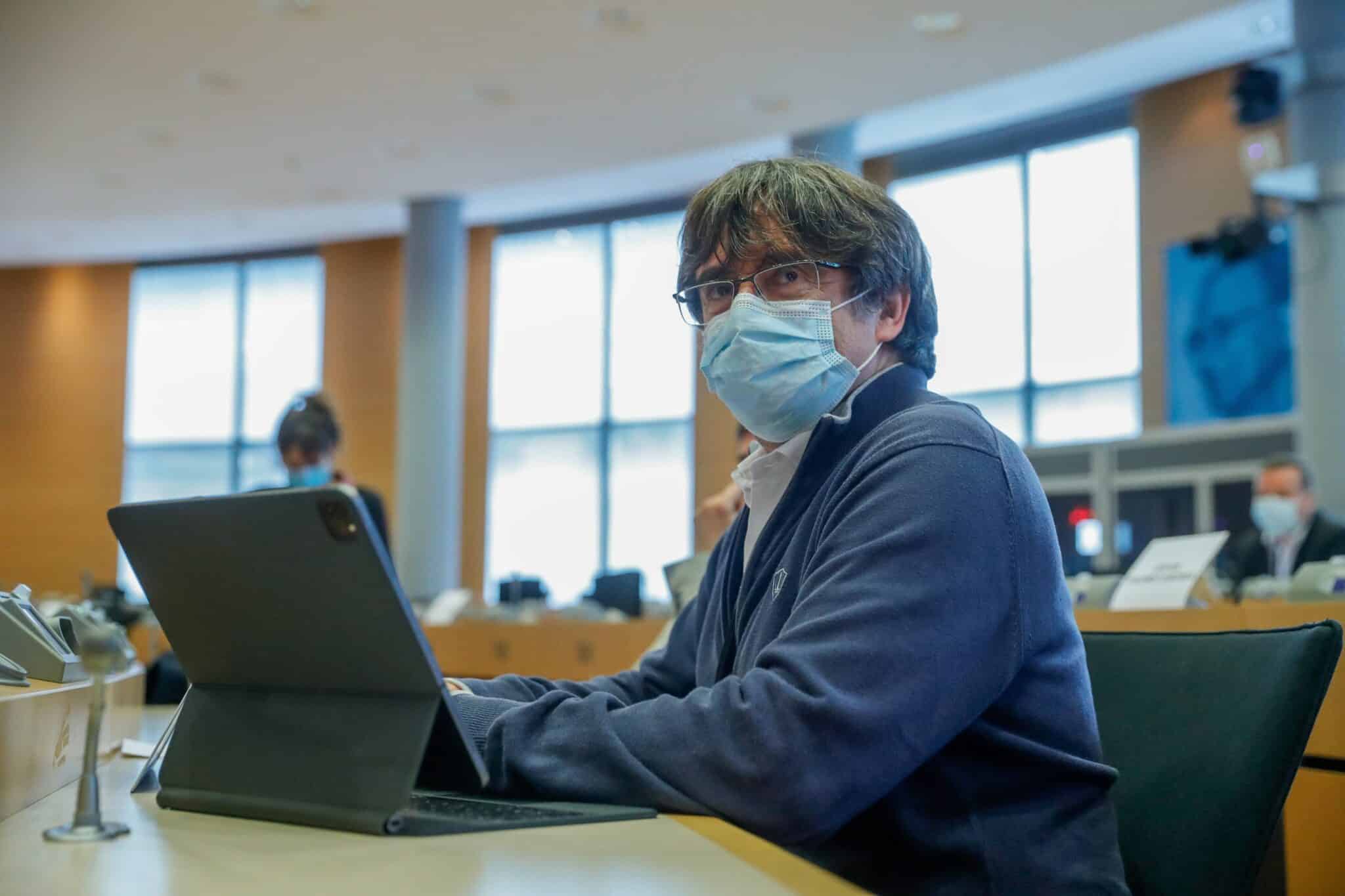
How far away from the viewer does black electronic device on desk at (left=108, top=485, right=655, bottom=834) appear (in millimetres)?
1004

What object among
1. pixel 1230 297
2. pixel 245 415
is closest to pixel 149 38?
pixel 245 415

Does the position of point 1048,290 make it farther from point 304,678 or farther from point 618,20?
point 304,678

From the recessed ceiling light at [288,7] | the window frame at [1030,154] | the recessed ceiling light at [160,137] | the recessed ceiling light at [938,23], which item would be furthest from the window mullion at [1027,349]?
the recessed ceiling light at [160,137]

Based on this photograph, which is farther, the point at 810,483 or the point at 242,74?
the point at 242,74

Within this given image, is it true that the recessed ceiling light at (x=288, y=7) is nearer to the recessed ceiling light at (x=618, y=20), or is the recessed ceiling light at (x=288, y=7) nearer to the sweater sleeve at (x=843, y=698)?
the recessed ceiling light at (x=618, y=20)

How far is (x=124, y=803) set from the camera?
48.2 inches

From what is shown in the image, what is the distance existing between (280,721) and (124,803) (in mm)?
207

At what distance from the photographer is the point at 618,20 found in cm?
692

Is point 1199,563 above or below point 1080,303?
below

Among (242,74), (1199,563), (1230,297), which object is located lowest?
(1199,563)

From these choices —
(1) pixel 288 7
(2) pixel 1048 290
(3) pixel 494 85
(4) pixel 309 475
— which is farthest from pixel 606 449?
(4) pixel 309 475

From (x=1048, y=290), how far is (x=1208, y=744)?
8.73 metres

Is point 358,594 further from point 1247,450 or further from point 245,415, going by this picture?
point 245,415

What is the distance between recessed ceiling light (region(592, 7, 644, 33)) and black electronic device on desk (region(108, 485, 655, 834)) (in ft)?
19.9
